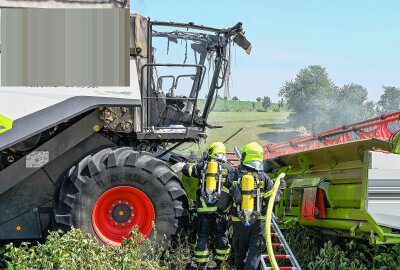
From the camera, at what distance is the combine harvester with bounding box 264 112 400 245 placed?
18.0ft

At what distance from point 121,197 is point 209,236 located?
4.29 feet

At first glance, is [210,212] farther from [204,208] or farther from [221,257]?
[221,257]

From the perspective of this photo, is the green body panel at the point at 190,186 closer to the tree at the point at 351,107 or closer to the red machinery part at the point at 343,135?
the red machinery part at the point at 343,135

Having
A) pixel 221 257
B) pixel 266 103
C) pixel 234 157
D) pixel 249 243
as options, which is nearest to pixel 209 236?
pixel 221 257

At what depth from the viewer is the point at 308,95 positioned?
37.5 meters

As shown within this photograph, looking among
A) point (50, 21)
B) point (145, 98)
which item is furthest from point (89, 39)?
point (145, 98)

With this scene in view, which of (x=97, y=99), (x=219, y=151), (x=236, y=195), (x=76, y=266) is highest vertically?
(x=97, y=99)

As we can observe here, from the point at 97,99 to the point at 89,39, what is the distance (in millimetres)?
789

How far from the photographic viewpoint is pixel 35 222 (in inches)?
265

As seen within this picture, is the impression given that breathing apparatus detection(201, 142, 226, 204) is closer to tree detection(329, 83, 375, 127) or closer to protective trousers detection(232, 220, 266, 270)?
protective trousers detection(232, 220, 266, 270)

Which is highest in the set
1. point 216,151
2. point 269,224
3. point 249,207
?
point 216,151

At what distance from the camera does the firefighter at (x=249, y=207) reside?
21.2 ft

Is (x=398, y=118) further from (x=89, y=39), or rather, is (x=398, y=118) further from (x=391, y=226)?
(x=89, y=39)

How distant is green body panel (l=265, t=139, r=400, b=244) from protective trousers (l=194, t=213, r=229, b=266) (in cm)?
92
